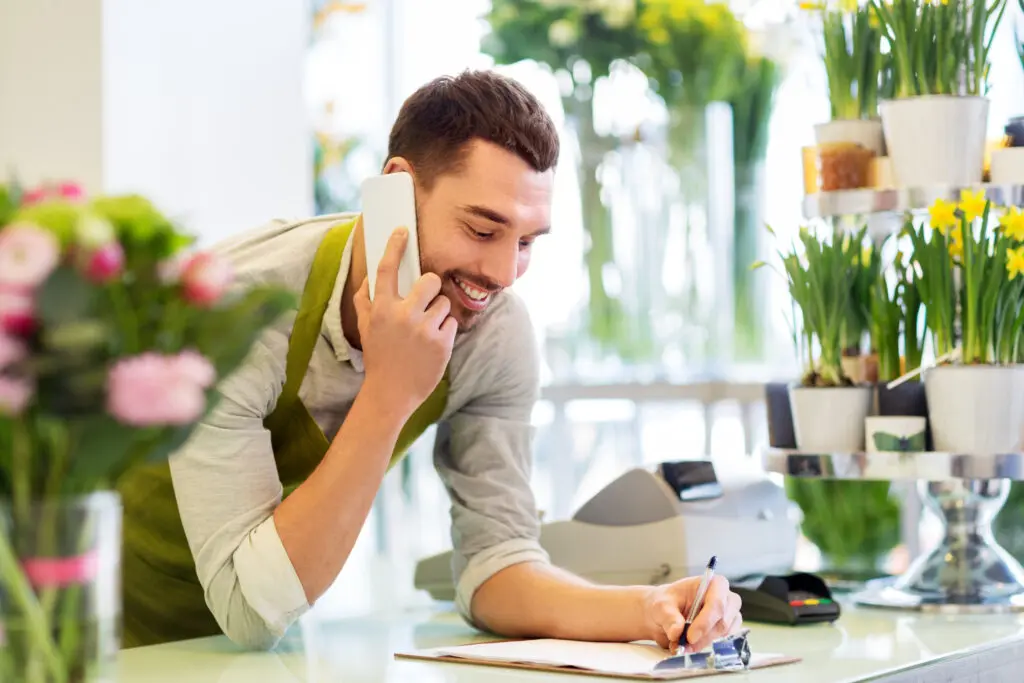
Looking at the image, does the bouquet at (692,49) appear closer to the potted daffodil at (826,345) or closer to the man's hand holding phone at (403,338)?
the potted daffodil at (826,345)

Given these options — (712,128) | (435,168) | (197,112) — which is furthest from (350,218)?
(712,128)

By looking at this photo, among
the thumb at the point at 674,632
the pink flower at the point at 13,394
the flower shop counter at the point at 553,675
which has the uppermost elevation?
the pink flower at the point at 13,394

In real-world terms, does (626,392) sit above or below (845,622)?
above

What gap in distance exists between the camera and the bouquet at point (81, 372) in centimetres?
59

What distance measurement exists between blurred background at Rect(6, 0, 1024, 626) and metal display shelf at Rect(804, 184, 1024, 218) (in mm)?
509

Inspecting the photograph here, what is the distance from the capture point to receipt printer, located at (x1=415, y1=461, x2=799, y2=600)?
1.62m

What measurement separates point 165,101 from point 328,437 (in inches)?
37.3

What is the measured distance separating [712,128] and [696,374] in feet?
1.67

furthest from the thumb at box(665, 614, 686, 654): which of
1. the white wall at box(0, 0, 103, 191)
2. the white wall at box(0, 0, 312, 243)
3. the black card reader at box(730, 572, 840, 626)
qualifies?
the white wall at box(0, 0, 103, 191)

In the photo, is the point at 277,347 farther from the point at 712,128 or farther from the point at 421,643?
the point at 712,128

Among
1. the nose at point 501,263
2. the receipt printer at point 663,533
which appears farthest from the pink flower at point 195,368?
the receipt printer at point 663,533

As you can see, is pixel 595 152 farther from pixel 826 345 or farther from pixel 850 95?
pixel 826 345

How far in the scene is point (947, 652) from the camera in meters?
1.26

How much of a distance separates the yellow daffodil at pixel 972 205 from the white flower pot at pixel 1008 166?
8cm
